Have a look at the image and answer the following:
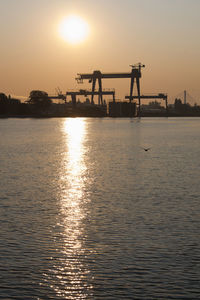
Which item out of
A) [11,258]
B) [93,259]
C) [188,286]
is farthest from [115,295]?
[11,258]

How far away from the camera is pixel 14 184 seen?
85.0 ft

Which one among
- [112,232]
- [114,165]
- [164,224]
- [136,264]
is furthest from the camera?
[114,165]

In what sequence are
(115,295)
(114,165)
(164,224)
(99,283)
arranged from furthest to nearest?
(114,165) < (164,224) < (99,283) < (115,295)

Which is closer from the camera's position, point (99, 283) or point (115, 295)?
point (115, 295)

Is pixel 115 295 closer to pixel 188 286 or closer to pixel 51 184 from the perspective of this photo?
pixel 188 286

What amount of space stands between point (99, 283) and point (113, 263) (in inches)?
53.9

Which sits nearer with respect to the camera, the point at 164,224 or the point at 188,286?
the point at 188,286

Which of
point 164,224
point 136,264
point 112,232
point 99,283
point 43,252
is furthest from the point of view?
point 164,224

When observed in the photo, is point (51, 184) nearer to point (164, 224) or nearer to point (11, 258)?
point (164, 224)

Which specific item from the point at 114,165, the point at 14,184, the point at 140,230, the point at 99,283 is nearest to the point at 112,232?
the point at 140,230

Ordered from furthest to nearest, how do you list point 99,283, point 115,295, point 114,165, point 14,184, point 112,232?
point 114,165, point 14,184, point 112,232, point 99,283, point 115,295

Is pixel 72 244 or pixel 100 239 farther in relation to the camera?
pixel 100 239

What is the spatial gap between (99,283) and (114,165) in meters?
27.1

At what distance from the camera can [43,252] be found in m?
12.8
